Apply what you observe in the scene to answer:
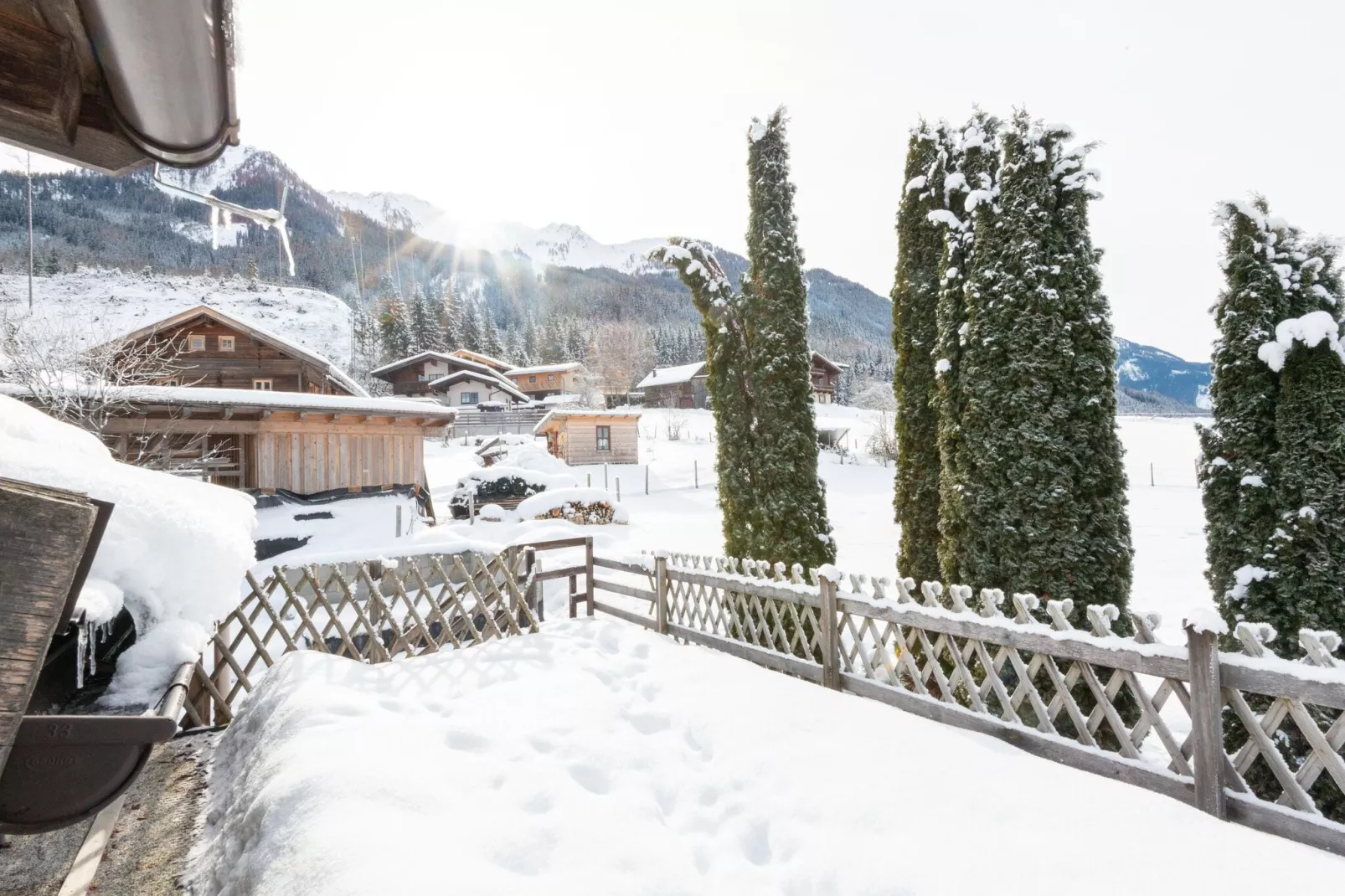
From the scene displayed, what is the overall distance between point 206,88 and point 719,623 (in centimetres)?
609

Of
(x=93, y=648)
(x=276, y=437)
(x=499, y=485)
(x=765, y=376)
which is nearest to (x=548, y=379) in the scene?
(x=499, y=485)

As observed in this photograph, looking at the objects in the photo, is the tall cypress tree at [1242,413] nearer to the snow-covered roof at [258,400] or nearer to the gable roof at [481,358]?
the snow-covered roof at [258,400]

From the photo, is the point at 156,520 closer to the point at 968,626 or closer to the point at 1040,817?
the point at 1040,817

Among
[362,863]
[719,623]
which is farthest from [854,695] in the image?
[362,863]

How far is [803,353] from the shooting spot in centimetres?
863

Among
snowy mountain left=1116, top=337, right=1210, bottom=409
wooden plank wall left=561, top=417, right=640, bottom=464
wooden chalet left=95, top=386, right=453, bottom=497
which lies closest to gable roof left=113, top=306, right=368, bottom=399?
wooden chalet left=95, top=386, right=453, bottom=497

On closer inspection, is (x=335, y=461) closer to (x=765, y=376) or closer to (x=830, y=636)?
(x=765, y=376)

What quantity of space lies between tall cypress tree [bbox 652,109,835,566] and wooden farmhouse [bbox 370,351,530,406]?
36.1 meters

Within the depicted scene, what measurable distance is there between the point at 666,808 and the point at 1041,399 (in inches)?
184

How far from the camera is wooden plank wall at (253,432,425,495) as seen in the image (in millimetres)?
12680

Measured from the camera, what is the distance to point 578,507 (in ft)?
63.0

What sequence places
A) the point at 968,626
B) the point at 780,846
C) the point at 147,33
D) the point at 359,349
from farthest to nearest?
the point at 359,349 → the point at 968,626 → the point at 780,846 → the point at 147,33

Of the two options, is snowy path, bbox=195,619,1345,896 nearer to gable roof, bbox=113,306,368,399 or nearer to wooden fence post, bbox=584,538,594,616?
wooden fence post, bbox=584,538,594,616

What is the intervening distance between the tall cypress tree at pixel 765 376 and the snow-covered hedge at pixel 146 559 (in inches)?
261
